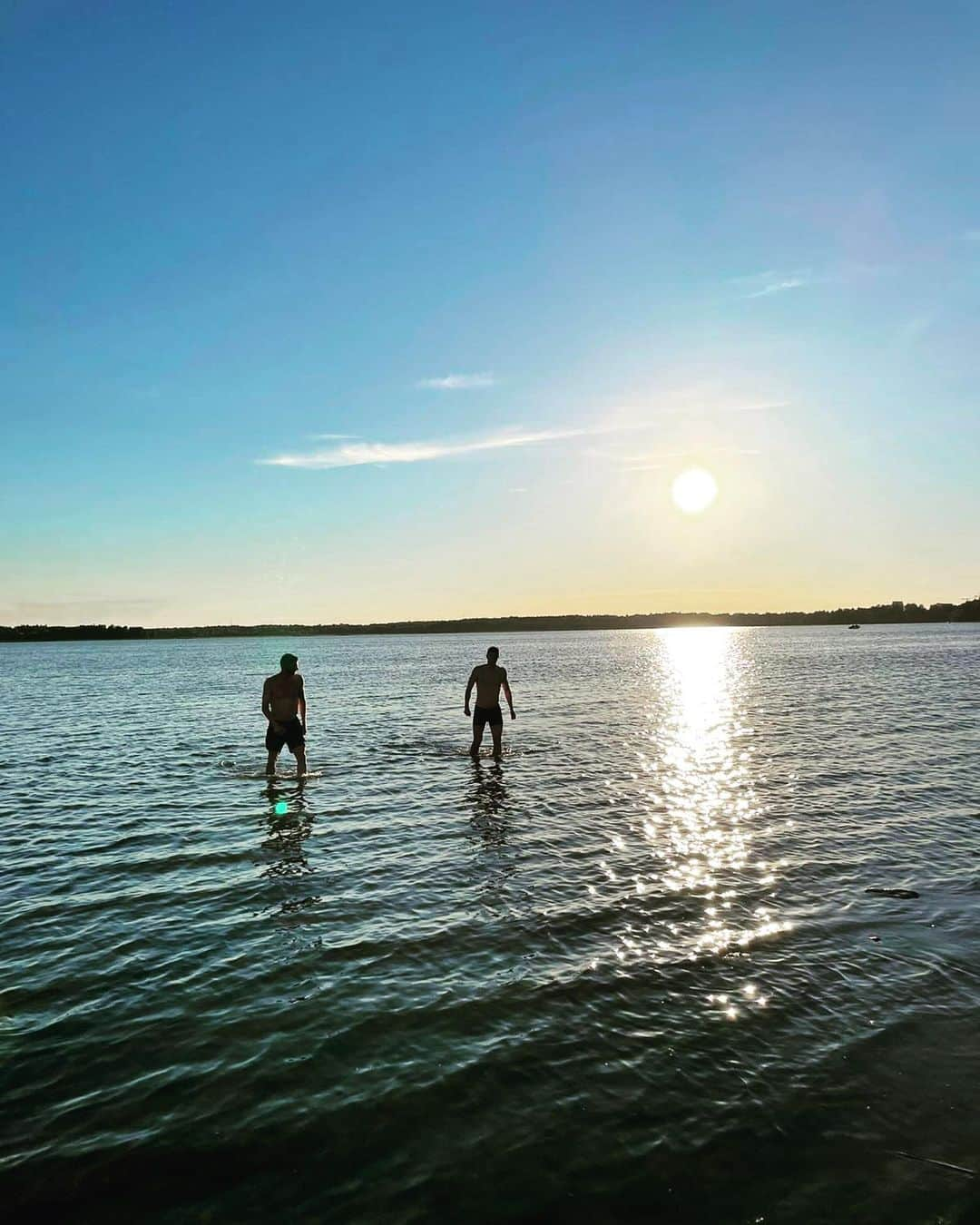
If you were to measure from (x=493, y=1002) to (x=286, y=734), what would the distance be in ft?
42.4

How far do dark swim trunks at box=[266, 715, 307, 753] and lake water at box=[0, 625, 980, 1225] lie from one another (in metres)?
1.20

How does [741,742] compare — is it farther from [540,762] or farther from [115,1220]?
[115,1220]

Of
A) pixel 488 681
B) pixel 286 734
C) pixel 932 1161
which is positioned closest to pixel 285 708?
pixel 286 734

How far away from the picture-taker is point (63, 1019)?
7.65 m

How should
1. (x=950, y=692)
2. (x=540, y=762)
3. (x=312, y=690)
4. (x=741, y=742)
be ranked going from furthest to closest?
(x=312, y=690) → (x=950, y=692) → (x=741, y=742) → (x=540, y=762)

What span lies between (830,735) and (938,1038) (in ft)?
71.7

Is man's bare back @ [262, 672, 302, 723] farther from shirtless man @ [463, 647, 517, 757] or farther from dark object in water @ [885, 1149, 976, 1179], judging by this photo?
dark object in water @ [885, 1149, 976, 1179]

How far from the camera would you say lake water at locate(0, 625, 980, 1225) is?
531 cm

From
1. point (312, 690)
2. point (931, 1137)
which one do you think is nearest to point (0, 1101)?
point (931, 1137)

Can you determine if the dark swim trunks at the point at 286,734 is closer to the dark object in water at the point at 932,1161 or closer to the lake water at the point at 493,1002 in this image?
the lake water at the point at 493,1002

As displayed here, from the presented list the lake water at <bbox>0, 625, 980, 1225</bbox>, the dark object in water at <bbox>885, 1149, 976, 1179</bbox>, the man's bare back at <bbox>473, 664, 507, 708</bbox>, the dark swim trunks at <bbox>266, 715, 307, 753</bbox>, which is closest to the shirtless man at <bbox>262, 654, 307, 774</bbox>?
the dark swim trunks at <bbox>266, 715, 307, 753</bbox>

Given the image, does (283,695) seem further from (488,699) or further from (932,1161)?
(932,1161)

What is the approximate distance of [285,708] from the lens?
760 inches

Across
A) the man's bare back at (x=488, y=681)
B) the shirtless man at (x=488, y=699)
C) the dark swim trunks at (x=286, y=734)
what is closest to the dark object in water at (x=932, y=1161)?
the dark swim trunks at (x=286, y=734)
